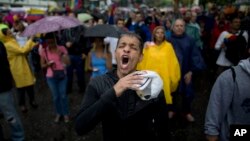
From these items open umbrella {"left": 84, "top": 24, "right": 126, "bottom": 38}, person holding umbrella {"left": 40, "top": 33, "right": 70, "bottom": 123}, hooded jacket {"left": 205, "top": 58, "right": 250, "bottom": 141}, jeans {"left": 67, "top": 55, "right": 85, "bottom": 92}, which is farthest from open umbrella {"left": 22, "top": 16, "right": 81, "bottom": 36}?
hooded jacket {"left": 205, "top": 58, "right": 250, "bottom": 141}

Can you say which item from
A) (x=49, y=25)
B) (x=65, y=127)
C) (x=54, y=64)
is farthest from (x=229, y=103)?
(x=49, y=25)

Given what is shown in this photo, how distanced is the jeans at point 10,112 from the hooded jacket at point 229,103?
3.11 metres

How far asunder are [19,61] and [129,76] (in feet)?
16.3

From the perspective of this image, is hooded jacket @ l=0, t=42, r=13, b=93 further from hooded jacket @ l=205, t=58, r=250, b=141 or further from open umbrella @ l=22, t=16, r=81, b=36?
hooded jacket @ l=205, t=58, r=250, b=141

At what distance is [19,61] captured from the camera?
6.14 m

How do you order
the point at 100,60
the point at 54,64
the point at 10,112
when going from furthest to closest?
the point at 54,64
the point at 100,60
the point at 10,112

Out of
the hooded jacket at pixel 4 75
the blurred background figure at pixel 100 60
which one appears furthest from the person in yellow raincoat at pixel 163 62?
the hooded jacket at pixel 4 75

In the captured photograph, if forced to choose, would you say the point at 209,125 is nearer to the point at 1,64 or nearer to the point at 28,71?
the point at 1,64

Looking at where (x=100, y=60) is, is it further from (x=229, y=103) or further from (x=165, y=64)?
(x=229, y=103)

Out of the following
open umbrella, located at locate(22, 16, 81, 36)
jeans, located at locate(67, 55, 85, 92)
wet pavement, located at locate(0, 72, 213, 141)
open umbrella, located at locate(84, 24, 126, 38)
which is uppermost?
open umbrella, located at locate(22, 16, 81, 36)

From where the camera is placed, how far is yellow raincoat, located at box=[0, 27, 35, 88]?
588 cm

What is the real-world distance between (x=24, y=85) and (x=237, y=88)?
16.3 feet

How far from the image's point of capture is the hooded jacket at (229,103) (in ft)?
8.18

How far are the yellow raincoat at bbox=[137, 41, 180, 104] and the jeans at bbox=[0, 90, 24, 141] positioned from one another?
220 centimetres
